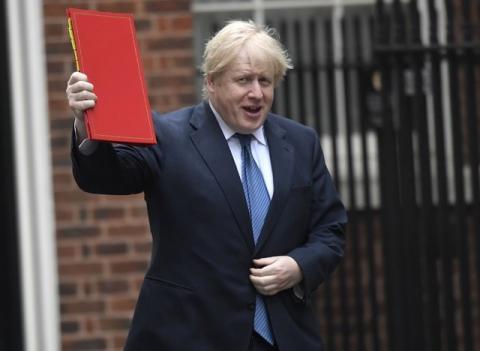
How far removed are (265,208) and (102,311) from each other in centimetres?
271

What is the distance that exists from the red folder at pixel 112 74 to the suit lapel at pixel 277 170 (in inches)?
18.5

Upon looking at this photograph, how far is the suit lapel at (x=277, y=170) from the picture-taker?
404 cm

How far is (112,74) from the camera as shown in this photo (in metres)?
3.90

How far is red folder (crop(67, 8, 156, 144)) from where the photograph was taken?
3.75 metres

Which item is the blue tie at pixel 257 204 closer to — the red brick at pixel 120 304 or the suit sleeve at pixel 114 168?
the suit sleeve at pixel 114 168

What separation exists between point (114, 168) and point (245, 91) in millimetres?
475

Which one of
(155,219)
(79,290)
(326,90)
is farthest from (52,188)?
(155,219)

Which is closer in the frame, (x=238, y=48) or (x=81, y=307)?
(x=238, y=48)

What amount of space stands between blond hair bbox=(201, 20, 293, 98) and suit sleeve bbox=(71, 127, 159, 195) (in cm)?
→ 33

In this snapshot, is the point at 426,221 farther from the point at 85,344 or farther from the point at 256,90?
the point at 256,90

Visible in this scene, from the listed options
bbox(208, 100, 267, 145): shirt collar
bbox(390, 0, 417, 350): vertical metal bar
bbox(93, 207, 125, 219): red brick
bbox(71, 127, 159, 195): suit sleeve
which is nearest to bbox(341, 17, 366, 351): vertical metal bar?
bbox(390, 0, 417, 350): vertical metal bar

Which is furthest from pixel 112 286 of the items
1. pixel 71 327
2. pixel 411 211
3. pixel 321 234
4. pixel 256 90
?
pixel 256 90

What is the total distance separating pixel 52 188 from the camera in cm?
655

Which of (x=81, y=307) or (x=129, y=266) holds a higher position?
(x=129, y=266)
